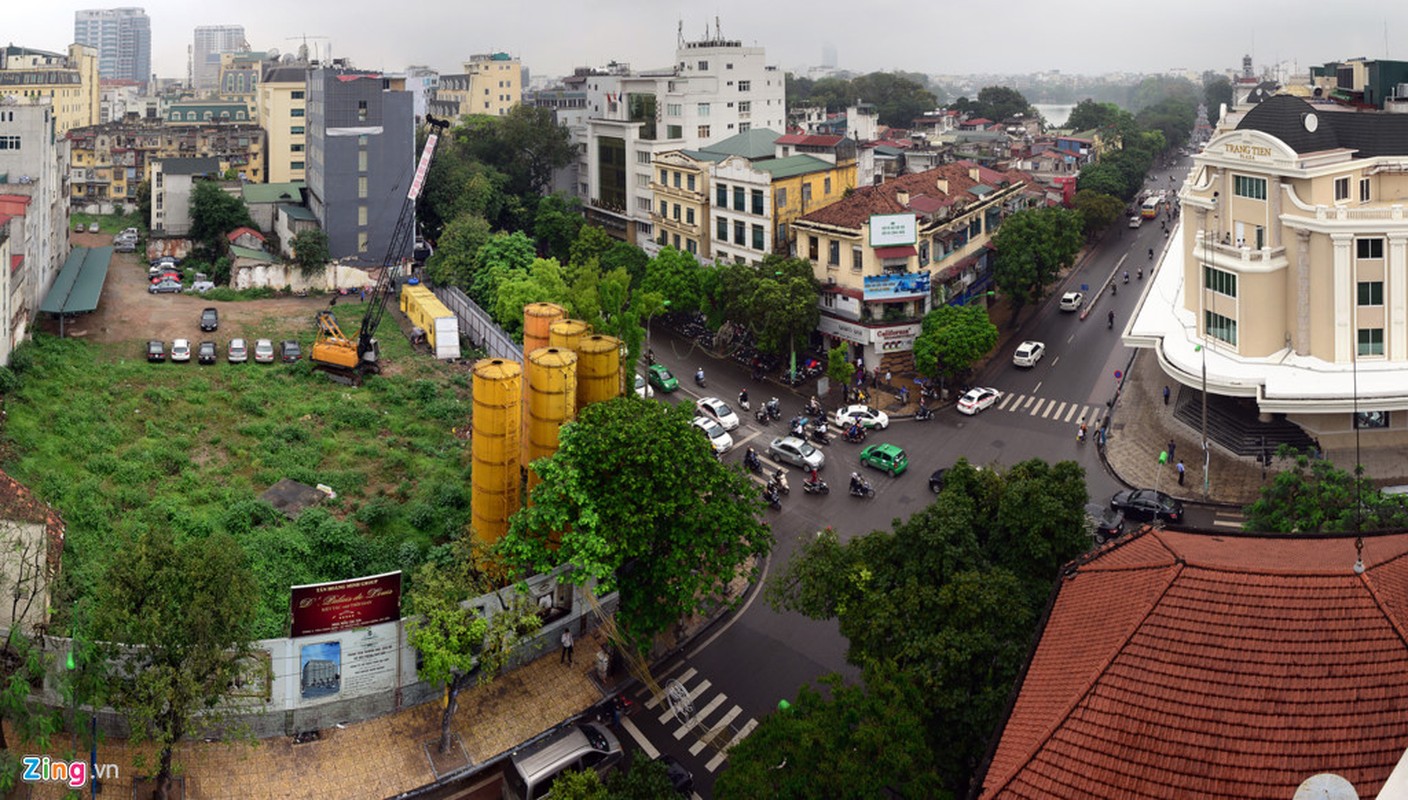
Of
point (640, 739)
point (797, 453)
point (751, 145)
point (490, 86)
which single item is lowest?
point (640, 739)

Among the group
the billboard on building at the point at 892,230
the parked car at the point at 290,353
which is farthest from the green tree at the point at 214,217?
the billboard on building at the point at 892,230

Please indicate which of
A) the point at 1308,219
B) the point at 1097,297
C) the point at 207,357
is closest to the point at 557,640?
the point at 207,357

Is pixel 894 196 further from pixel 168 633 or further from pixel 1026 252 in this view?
pixel 168 633

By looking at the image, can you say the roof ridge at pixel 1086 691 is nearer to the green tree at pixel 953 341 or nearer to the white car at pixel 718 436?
the white car at pixel 718 436

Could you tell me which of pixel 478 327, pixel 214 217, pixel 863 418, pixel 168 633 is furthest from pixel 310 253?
pixel 168 633

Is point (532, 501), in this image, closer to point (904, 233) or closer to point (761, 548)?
point (761, 548)

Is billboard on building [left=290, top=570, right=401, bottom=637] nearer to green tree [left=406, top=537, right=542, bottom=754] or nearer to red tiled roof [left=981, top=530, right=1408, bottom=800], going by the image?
green tree [left=406, top=537, right=542, bottom=754]

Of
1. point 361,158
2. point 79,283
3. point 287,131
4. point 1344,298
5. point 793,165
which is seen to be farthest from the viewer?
point 287,131
